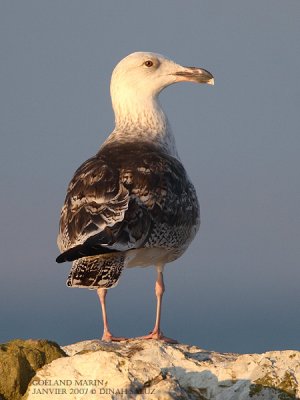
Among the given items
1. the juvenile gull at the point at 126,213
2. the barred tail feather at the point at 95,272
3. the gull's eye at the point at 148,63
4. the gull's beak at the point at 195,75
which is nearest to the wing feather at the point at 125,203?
the juvenile gull at the point at 126,213

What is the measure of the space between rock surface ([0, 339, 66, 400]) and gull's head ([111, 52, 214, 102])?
8.65m

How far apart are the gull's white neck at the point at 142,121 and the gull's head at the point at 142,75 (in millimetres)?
100

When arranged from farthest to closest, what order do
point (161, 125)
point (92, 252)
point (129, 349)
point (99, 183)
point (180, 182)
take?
1. point (161, 125)
2. point (180, 182)
3. point (99, 183)
4. point (92, 252)
5. point (129, 349)

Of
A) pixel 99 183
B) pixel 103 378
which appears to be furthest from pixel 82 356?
pixel 99 183

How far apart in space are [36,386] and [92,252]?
501cm

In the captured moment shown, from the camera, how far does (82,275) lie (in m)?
14.2

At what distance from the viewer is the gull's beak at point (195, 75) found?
19266 millimetres

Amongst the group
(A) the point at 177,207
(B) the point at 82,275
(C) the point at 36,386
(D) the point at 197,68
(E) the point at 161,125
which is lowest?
(C) the point at 36,386

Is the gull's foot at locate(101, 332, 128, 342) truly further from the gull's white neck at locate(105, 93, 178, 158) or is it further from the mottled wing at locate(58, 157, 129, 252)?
the gull's white neck at locate(105, 93, 178, 158)

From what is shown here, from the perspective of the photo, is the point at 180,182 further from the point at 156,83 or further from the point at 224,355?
the point at 224,355

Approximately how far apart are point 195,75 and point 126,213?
5.54m

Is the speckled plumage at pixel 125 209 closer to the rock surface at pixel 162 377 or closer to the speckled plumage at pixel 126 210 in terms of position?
the speckled plumage at pixel 126 210

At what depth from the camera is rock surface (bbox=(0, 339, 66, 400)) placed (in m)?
10.3

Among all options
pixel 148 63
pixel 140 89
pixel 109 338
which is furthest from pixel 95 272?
pixel 148 63
